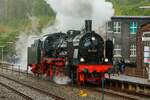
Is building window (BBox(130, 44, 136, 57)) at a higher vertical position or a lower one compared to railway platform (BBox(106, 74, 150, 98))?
higher

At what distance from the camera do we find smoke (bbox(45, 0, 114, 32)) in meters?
25.6

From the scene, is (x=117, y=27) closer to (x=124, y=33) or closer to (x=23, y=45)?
(x=124, y=33)

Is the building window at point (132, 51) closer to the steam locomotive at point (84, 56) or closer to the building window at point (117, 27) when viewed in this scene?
the building window at point (117, 27)

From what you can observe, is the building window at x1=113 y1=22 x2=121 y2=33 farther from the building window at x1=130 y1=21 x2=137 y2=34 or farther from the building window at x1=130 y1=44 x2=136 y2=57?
the building window at x1=130 y1=44 x2=136 y2=57

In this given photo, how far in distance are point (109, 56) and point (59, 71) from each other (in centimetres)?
370

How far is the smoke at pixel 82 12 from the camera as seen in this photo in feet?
84.0

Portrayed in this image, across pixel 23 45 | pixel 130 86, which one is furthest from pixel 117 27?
pixel 130 86

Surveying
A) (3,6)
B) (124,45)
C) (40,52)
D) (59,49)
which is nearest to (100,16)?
(59,49)

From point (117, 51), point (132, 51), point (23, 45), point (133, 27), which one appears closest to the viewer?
point (117, 51)

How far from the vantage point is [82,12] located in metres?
26.3

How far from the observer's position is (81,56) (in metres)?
22.4

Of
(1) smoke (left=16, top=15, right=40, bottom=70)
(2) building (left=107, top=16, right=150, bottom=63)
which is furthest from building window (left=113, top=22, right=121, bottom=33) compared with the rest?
(1) smoke (left=16, top=15, right=40, bottom=70)

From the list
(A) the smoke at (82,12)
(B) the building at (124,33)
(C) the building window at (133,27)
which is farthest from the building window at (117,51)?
(A) the smoke at (82,12)

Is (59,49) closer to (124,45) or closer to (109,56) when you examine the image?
(109,56)
